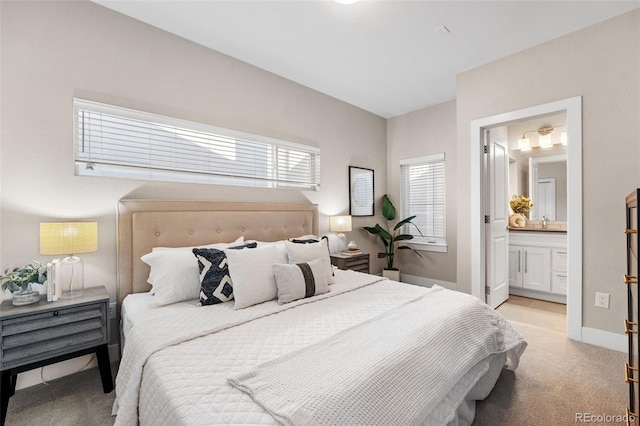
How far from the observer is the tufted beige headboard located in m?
2.17

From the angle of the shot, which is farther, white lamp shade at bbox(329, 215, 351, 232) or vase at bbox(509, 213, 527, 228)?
vase at bbox(509, 213, 527, 228)

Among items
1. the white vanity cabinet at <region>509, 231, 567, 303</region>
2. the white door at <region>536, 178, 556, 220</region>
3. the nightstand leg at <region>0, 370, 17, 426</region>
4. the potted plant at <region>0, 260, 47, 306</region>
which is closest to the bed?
the potted plant at <region>0, 260, 47, 306</region>

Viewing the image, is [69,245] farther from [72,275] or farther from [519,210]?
[519,210]

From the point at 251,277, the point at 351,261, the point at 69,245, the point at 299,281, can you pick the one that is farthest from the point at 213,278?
the point at 351,261

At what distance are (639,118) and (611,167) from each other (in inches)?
15.7

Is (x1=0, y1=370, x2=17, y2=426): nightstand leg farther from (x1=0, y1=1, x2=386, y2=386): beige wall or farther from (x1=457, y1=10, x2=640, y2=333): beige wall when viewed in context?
(x1=457, y1=10, x2=640, y2=333): beige wall

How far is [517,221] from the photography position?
4184 millimetres

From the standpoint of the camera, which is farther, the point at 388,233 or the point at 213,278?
the point at 388,233

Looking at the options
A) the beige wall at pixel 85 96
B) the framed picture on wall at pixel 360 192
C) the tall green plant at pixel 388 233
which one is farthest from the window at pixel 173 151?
the tall green plant at pixel 388 233

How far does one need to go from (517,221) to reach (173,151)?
457 centimetres

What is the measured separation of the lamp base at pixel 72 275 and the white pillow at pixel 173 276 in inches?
16.9

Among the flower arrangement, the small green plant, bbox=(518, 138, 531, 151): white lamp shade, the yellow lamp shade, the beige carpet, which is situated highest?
bbox=(518, 138, 531, 151): white lamp shade

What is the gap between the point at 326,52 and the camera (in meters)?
2.80

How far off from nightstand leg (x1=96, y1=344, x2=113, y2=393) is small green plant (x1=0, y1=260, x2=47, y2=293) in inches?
22.5
